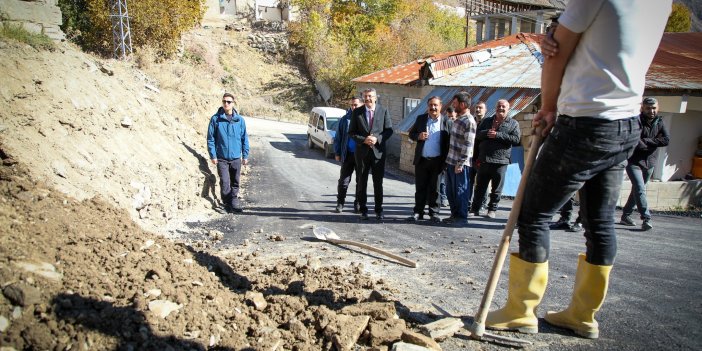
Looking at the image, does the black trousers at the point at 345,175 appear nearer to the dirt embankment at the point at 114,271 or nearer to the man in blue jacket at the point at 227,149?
the man in blue jacket at the point at 227,149

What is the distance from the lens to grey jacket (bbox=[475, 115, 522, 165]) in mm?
7086

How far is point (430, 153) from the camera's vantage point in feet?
23.2

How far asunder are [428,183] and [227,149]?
3.45 meters

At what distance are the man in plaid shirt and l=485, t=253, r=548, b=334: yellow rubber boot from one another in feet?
13.5

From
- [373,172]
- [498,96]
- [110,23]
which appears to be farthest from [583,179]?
[110,23]

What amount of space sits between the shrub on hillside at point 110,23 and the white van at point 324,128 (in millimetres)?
9764

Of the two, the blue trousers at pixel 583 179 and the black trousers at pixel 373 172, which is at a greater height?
the blue trousers at pixel 583 179

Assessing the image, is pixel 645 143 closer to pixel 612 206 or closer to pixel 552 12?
pixel 612 206

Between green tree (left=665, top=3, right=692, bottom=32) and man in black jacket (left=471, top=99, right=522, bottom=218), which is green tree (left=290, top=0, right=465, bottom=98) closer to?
green tree (left=665, top=3, right=692, bottom=32)

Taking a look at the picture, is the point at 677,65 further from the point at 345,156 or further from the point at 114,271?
the point at 114,271

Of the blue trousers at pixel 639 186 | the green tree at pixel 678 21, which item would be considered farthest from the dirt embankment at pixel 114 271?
the green tree at pixel 678 21

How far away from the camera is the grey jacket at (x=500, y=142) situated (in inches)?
279

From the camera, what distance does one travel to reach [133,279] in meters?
3.09

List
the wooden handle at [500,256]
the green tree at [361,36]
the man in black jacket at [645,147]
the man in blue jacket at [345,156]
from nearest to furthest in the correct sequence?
the wooden handle at [500,256] → the man in black jacket at [645,147] → the man in blue jacket at [345,156] → the green tree at [361,36]
